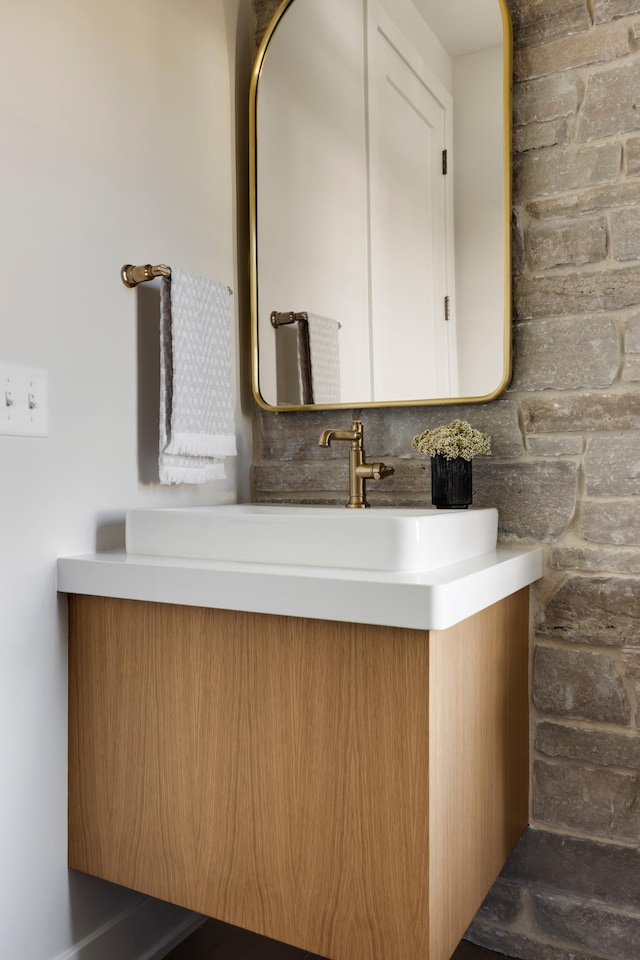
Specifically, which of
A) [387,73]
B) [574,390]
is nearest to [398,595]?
[574,390]

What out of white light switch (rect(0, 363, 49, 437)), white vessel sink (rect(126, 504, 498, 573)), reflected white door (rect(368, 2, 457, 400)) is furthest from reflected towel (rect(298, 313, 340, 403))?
white light switch (rect(0, 363, 49, 437))

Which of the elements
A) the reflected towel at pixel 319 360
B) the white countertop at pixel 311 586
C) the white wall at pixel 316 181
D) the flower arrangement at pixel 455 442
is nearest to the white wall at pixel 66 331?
the white countertop at pixel 311 586

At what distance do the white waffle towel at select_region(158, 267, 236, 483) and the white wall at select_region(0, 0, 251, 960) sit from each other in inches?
3.0

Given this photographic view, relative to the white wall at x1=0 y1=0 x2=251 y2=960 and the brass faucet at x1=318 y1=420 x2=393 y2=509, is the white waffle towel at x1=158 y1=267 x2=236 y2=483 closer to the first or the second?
the white wall at x1=0 y1=0 x2=251 y2=960

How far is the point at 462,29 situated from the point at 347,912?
1.73 meters

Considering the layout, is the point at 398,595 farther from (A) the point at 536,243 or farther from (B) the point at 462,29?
(B) the point at 462,29

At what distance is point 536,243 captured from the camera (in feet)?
5.09

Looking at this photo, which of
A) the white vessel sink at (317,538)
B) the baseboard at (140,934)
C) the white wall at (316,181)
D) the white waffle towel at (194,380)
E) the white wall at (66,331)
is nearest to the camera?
the white vessel sink at (317,538)

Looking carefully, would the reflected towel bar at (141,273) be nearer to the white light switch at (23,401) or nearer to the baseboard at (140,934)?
the white light switch at (23,401)

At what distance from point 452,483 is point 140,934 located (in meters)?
1.16

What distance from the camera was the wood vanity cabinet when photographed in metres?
1.08

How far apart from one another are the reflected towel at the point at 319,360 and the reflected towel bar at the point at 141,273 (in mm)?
410

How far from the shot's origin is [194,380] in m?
1.61

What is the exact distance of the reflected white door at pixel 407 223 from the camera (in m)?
1.63
